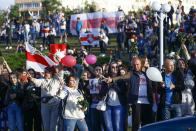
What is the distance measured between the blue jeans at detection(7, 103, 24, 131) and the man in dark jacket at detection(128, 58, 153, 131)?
105 inches

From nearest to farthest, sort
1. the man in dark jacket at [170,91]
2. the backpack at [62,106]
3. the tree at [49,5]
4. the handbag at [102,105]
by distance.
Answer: the man in dark jacket at [170,91] < the backpack at [62,106] < the handbag at [102,105] < the tree at [49,5]

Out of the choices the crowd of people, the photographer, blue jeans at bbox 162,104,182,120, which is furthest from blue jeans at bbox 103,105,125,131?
the photographer

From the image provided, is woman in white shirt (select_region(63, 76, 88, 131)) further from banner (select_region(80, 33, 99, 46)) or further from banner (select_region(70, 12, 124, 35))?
banner (select_region(70, 12, 124, 35))

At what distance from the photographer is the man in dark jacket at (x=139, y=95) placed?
10.2 meters

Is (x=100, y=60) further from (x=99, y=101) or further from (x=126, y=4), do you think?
(x=126, y=4)

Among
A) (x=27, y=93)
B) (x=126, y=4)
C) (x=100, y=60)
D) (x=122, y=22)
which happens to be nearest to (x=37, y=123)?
(x=27, y=93)

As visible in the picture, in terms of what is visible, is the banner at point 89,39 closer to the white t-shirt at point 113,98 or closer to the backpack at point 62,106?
the white t-shirt at point 113,98

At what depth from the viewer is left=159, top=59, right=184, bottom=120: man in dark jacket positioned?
9906 millimetres

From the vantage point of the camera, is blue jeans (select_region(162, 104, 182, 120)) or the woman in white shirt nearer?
blue jeans (select_region(162, 104, 182, 120))

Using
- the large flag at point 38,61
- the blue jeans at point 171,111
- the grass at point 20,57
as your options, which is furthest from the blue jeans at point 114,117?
the grass at point 20,57

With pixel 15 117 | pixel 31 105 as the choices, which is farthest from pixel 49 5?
pixel 31 105

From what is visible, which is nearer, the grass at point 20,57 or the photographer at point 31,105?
the photographer at point 31,105

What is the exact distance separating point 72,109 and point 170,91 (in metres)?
1.87

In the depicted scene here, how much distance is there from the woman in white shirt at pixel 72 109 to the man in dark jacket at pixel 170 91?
1.55 metres
